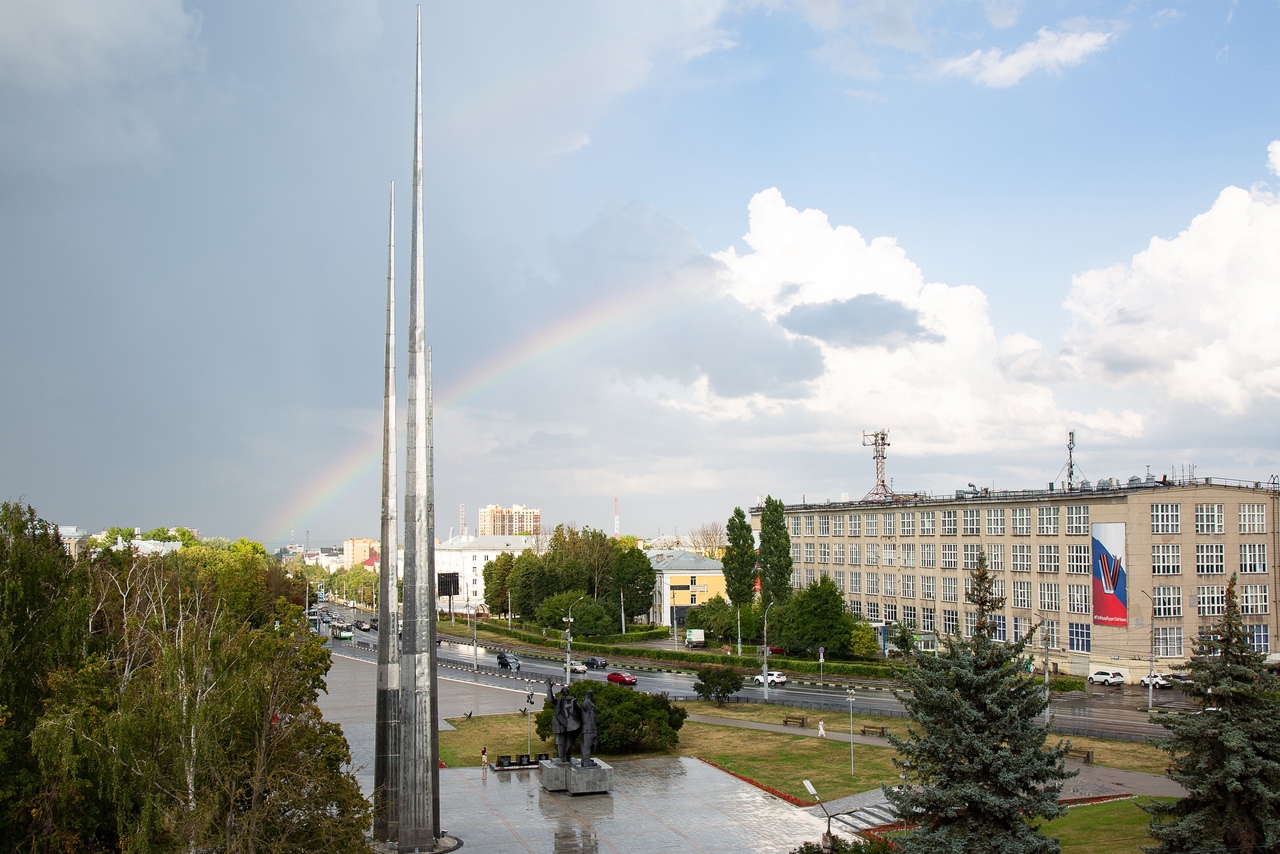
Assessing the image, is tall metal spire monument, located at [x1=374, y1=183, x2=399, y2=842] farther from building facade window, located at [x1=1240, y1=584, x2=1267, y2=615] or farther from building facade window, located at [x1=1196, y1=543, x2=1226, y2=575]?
building facade window, located at [x1=1240, y1=584, x2=1267, y2=615]

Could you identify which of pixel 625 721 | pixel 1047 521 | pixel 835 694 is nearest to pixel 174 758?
pixel 625 721

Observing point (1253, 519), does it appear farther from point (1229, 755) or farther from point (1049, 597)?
point (1229, 755)

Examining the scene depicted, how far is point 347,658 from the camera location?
91.1 metres

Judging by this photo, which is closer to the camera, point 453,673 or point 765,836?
point 765,836

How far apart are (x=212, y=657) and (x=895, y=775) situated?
89.7 ft

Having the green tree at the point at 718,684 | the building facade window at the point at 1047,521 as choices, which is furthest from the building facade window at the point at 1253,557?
the green tree at the point at 718,684

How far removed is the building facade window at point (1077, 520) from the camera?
71250 mm

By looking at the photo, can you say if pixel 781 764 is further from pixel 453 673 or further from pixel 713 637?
pixel 713 637

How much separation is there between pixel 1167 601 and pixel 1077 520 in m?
7.81

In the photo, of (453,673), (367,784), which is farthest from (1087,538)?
(367,784)

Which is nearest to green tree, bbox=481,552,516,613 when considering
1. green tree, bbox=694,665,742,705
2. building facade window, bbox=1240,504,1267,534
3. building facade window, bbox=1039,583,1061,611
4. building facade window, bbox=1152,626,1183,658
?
building facade window, bbox=1039,583,1061,611

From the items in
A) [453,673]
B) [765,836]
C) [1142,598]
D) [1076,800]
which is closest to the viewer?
[765,836]

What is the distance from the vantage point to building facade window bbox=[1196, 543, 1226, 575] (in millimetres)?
69375

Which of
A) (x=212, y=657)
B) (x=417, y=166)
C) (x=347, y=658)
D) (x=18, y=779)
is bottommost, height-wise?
(x=347, y=658)
